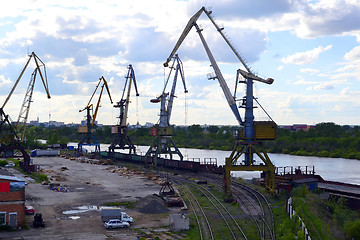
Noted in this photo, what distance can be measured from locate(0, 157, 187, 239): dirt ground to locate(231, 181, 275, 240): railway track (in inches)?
308

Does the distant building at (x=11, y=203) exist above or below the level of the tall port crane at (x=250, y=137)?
below

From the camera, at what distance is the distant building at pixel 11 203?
35719mm

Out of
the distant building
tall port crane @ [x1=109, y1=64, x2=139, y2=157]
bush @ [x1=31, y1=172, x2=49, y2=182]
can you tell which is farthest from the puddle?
tall port crane @ [x1=109, y1=64, x2=139, y2=157]

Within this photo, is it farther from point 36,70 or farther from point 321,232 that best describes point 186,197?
point 36,70

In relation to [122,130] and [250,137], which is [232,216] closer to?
[250,137]

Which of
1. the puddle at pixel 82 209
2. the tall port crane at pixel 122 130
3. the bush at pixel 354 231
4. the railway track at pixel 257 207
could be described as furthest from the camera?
the tall port crane at pixel 122 130

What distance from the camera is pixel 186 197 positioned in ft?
164

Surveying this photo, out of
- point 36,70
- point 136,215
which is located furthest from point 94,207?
point 36,70

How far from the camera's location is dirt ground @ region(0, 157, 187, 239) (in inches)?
1336

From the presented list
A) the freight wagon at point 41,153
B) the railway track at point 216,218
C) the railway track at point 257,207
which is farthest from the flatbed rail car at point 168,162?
the freight wagon at point 41,153

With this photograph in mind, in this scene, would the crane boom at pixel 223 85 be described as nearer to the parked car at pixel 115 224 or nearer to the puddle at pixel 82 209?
the puddle at pixel 82 209

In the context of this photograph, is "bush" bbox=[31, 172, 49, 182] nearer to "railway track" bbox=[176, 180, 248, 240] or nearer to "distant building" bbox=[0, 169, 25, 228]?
"railway track" bbox=[176, 180, 248, 240]

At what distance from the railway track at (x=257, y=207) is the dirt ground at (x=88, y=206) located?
25.6 feet

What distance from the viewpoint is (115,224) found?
36062mm
